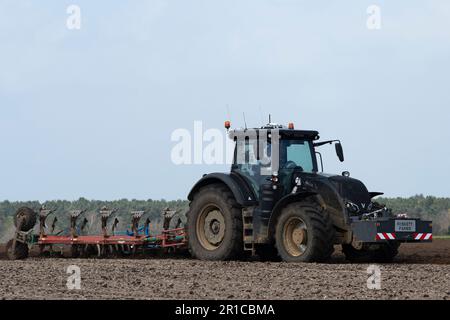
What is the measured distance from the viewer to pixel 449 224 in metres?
37.0

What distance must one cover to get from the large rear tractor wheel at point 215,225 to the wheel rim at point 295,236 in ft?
3.78

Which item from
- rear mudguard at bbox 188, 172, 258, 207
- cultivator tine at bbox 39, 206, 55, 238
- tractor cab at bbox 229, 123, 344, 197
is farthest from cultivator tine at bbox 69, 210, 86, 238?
tractor cab at bbox 229, 123, 344, 197

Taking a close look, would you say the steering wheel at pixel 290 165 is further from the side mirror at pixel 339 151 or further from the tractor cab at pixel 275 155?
the side mirror at pixel 339 151

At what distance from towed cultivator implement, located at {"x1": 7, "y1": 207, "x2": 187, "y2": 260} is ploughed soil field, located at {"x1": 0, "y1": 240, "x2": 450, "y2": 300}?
1.55m

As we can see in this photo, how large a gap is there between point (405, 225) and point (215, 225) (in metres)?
4.00

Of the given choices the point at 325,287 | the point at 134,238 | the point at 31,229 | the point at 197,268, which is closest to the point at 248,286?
the point at 325,287

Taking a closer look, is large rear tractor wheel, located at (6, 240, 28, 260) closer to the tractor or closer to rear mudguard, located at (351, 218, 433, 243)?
the tractor

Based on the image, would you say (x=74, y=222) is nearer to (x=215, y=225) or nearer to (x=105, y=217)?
(x=105, y=217)

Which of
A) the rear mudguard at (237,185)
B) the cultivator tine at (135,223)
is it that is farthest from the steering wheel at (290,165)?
the cultivator tine at (135,223)

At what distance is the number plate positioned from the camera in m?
16.0

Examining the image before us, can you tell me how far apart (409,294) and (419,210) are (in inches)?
1342

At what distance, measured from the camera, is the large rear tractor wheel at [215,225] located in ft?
56.1

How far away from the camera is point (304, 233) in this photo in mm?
16188
